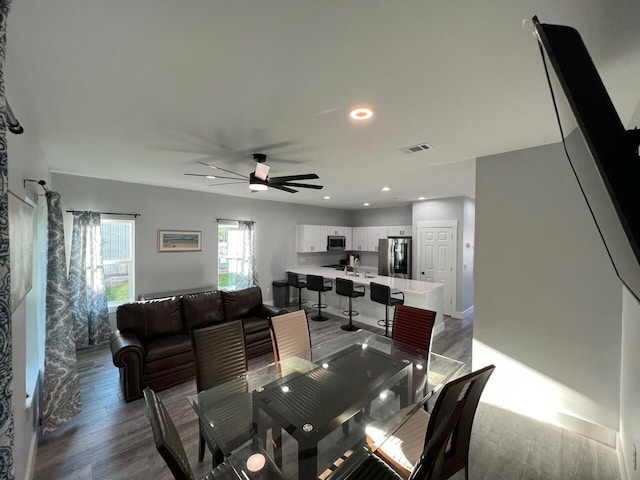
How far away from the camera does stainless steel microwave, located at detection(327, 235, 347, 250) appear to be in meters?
7.54

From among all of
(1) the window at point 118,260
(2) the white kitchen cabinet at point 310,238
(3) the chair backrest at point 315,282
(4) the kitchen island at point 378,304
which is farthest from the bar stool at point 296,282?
(1) the window at point 118,260

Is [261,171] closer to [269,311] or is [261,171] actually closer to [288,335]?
[288,335]

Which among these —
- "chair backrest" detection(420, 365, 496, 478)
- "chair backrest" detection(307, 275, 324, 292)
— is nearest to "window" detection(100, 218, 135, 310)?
"chair backrest" detection(307, 275, 324, 292)

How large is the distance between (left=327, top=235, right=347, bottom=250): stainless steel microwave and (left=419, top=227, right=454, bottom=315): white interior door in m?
2.39

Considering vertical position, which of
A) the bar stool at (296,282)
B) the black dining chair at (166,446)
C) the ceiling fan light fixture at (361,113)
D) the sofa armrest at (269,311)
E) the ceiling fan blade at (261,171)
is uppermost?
the ceiling fan light fixture at (361,113)

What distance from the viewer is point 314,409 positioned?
1.64 metres

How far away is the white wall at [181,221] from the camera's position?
4211 mm

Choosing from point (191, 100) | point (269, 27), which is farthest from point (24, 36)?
point (269, 27)

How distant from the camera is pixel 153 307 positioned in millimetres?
3441

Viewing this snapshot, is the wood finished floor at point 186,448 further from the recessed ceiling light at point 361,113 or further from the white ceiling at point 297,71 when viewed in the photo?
the recessed ceiling light at point 361,113

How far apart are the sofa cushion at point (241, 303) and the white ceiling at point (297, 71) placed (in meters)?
2.33

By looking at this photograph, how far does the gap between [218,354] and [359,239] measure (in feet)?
20.9

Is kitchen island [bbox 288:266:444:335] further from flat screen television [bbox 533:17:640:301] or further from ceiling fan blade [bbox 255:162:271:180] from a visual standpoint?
flat screen television [bbox 533:17:640:301]

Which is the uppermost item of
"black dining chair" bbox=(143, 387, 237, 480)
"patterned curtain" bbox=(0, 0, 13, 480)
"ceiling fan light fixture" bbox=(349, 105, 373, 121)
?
"ceiling fan light fixture" bbox=(349, 105, 373, 121)
